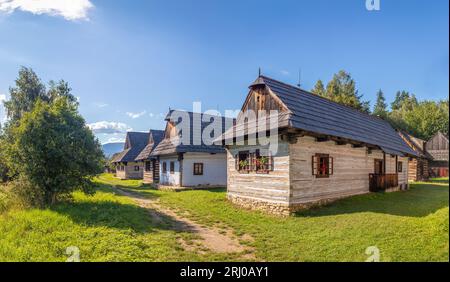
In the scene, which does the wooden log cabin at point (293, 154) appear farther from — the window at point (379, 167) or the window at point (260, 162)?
the window at point (379, 167)

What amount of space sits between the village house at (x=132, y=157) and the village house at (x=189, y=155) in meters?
12.2

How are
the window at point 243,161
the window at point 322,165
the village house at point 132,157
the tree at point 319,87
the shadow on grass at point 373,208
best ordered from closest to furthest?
the shadow on grass at point 373,208 < the window at point 322,165 < the window at point 243,161 < the village house at point 132,157 < the tree at point 319,87

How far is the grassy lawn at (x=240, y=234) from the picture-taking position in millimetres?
6055

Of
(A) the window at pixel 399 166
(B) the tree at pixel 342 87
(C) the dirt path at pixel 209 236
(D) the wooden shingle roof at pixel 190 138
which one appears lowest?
(C) the dirt path at pixel 209 236

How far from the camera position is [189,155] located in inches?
800

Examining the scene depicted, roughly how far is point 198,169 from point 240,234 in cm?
1271

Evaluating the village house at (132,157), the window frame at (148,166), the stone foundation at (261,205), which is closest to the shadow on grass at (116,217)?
the stone foundation at (261,205)

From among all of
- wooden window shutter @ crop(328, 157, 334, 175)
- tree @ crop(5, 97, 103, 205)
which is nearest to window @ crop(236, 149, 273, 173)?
wooden window shutter @ crop(328, 157, 334, 175)

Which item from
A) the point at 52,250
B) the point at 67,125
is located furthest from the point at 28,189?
the point at 52,250

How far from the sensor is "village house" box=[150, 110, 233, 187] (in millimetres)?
20094

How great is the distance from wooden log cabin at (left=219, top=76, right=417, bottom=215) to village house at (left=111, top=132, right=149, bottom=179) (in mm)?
23247

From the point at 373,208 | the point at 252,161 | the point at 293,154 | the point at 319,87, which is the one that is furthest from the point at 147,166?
the point at 319,87

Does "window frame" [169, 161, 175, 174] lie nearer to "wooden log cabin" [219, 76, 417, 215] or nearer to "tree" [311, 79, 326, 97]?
"wooden log cabin" [219, 76, 417, 215]
